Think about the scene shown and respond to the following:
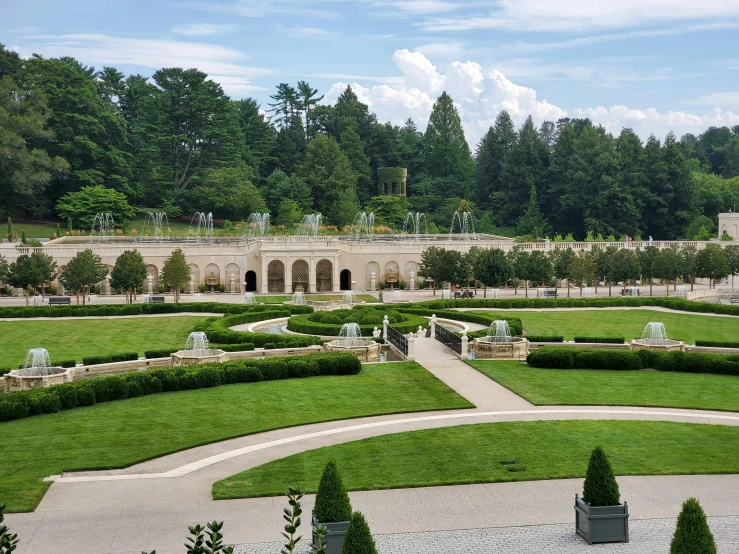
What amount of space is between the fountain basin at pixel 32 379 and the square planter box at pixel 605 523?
64.9 feet

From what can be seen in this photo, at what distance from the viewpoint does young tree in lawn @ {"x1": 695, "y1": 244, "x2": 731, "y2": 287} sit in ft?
225

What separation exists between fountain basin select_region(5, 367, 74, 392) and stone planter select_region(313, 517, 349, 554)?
17.8m

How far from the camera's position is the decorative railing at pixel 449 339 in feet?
122

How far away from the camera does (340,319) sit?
43.2m

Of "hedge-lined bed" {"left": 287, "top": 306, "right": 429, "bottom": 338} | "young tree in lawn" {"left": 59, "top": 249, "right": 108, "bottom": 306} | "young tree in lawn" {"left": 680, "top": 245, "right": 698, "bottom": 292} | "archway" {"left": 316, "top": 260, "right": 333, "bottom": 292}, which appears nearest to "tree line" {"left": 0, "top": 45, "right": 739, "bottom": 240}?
"archway" {"left": 316, "top": 260, "right": 333, "bottom": 292}

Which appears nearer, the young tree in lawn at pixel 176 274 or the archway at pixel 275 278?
the young tree in lawn at pixel 176 274

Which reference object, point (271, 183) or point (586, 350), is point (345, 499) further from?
point (271, 183)

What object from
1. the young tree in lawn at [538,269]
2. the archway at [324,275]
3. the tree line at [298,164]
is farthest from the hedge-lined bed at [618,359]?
the tree line at [298,164]

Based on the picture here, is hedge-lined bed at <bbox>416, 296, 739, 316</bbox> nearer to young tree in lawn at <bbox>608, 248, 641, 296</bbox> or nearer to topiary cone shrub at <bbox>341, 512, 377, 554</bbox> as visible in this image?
young tree in lawn at <bbox>608, 248, 641, 296</bbox>

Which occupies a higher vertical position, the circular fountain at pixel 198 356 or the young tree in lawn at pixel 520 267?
the young tree in lawn at pixel 520 267

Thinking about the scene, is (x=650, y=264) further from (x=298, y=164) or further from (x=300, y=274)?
(x=298, y=164)

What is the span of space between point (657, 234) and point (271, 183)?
4218 centimetres

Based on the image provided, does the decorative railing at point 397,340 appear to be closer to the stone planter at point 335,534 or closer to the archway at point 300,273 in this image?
the stone planter at point 335,534

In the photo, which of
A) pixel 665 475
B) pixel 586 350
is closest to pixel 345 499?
pixel 665 475
